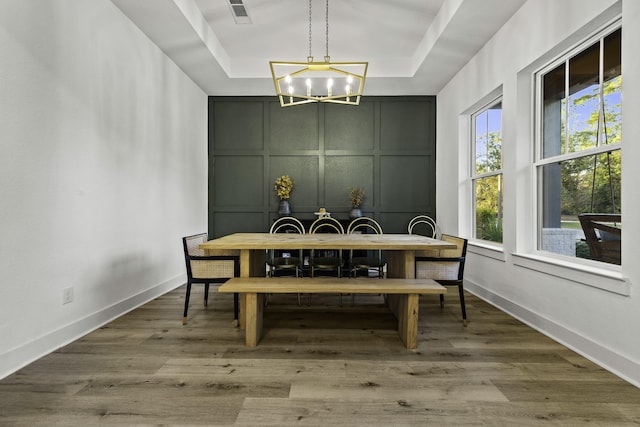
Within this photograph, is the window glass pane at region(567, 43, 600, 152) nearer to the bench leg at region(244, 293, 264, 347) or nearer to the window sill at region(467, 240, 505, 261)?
the window sill at region(467, 240, 505, 261)

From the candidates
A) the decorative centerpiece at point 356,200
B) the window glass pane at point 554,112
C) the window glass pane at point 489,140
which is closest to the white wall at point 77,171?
the decorative centerpiece at point 356,200

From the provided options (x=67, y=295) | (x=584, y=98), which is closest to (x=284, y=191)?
(x=67, y=295)

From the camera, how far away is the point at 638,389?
2014 mm

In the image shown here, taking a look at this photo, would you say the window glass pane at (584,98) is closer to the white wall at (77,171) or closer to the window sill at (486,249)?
the window sill at (486,249)

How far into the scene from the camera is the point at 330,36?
4.56 metres

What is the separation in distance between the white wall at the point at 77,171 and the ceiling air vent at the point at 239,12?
0.98 meters

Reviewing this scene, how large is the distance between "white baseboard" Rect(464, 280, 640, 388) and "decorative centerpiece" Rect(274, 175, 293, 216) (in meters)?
3.21

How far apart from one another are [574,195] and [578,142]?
1.34 ft

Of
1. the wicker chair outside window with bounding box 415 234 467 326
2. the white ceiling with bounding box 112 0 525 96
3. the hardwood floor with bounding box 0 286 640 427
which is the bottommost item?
the hardwood floor with bounding box 0 286 640 427

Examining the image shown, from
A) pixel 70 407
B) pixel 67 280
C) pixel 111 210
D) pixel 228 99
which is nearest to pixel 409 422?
pixel 70 407

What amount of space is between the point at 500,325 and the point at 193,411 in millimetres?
2553

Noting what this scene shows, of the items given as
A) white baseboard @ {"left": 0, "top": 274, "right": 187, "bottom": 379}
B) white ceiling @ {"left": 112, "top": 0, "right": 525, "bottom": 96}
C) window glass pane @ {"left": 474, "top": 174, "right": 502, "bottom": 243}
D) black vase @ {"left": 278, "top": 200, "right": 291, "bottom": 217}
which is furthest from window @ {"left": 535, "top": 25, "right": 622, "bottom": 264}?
black vase @ {"left": 278, "top": 200, "right": 291, "bottom": 217}

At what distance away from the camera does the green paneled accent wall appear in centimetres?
596

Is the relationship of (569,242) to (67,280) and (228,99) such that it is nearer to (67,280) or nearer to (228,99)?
(67,280)
